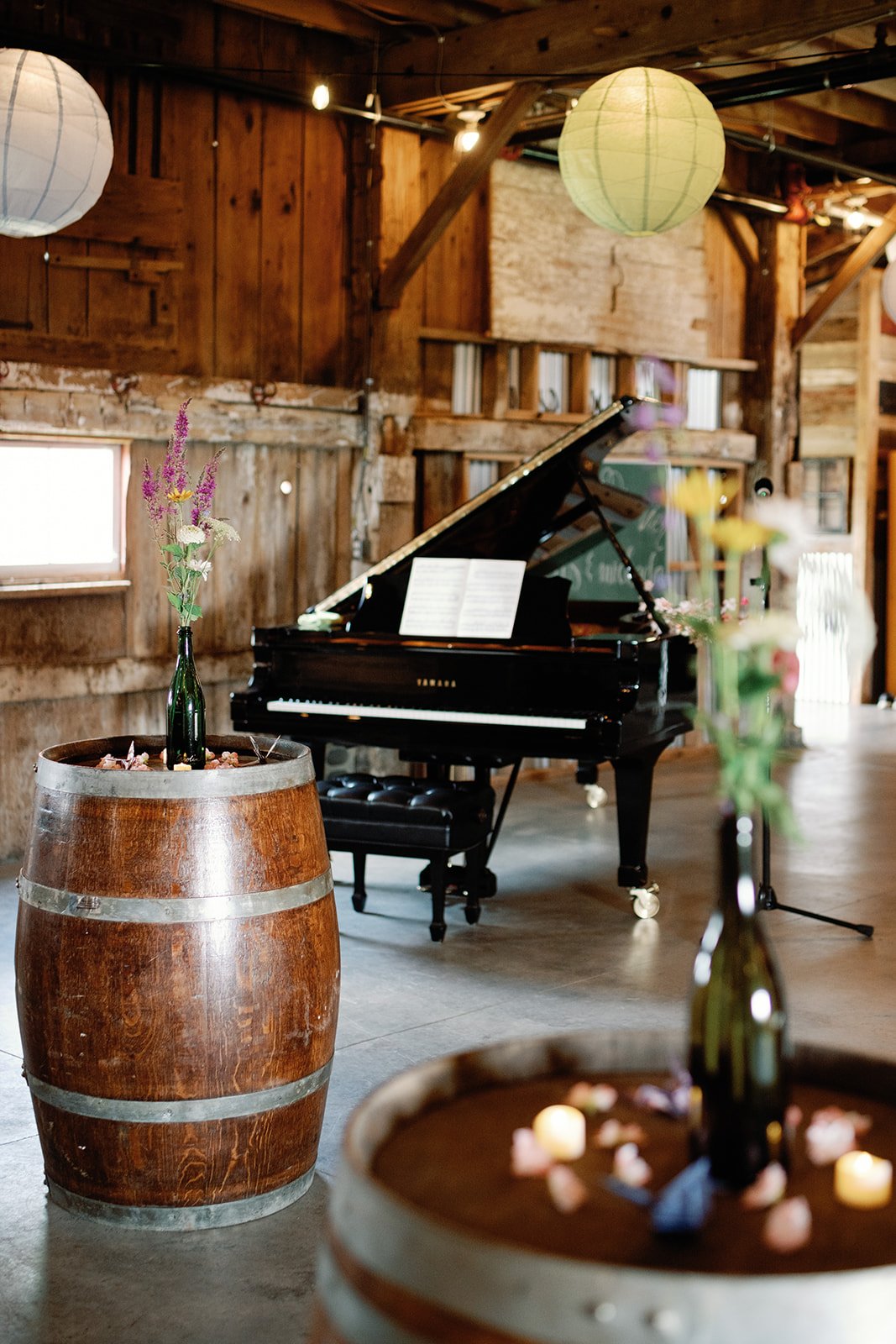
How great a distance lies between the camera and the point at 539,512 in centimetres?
599

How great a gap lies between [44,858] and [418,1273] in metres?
1.87

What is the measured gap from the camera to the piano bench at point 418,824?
5277mm

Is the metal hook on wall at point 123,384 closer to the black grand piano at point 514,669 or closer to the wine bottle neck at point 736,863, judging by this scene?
the black grand piano at point 514,669

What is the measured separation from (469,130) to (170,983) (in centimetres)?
586

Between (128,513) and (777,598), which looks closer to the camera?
(128,513)

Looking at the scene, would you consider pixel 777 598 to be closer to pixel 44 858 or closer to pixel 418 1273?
pixel 44 858

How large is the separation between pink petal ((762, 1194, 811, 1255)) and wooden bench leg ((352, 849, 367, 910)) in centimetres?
431

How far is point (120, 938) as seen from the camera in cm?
288

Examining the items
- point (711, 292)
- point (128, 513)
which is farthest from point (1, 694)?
point (711, 292)

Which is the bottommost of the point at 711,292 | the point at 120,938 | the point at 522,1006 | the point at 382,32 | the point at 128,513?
the point at 522,1006

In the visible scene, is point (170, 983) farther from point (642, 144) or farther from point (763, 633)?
point (642, 144)

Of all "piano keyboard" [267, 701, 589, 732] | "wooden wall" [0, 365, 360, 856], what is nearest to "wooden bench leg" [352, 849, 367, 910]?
"piano keyboard" [267, 701, 589, 732]

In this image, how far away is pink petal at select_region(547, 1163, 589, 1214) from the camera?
56.8 inches

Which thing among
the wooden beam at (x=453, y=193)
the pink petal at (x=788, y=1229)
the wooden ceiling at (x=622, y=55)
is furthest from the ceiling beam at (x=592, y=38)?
the pink petal at (x=788, y=1229)
